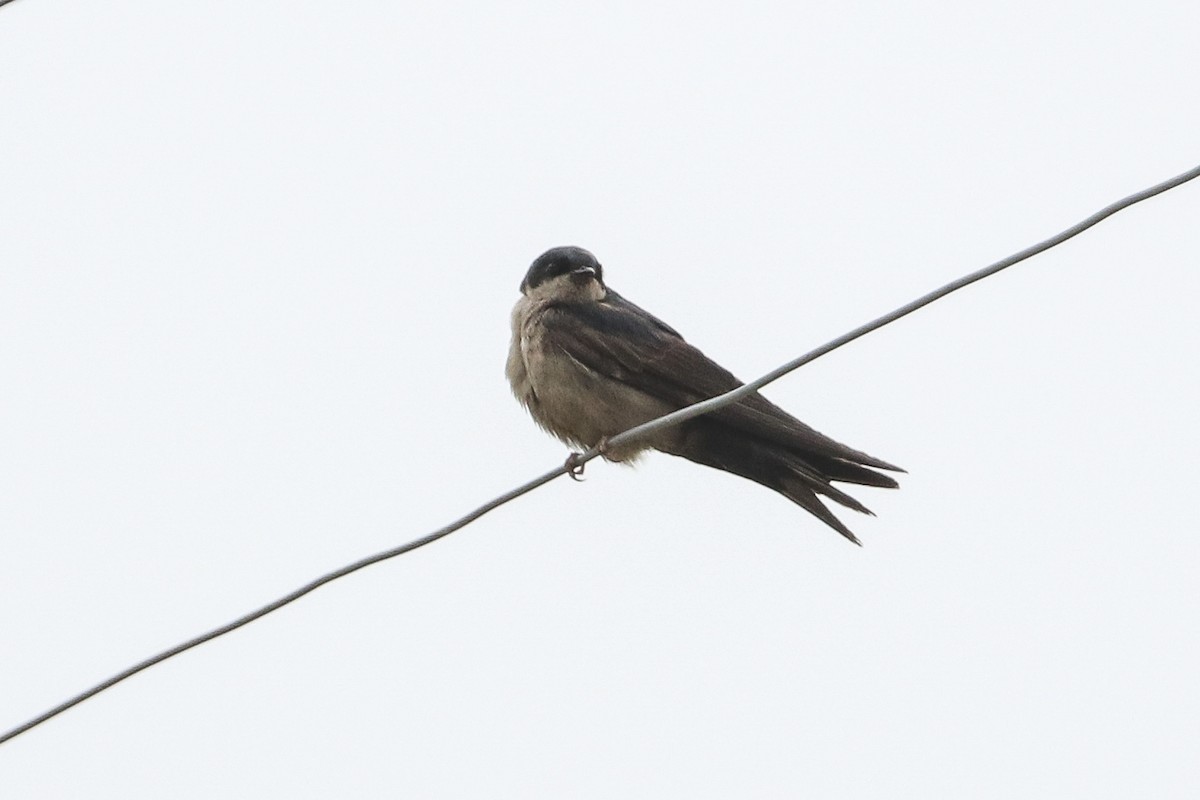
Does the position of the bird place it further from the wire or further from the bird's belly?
the wire

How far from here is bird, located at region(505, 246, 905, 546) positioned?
6.63 metres

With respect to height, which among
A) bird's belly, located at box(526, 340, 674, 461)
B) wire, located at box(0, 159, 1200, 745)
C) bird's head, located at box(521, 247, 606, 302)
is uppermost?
bird's head, located at box(521, 247, 606, 302)

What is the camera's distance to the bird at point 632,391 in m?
6.63

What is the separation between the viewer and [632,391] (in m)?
7.01

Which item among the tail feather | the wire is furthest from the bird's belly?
the wire

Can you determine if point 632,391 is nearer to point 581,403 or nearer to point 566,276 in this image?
point 581,403

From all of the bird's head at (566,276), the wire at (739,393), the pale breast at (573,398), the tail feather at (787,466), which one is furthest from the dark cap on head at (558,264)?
the wire at (739,393)

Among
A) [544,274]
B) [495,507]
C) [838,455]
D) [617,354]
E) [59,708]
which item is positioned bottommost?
[59,708]

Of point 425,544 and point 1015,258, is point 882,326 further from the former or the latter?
point 425,544

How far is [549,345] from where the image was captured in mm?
6992

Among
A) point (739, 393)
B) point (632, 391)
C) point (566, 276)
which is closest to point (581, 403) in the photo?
point (632, 391)

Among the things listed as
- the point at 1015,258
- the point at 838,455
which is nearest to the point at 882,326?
the point at 1015,258

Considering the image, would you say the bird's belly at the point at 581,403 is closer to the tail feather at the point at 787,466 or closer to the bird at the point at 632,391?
the bird at the point at 632,391

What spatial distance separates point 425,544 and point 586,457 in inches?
81.4
